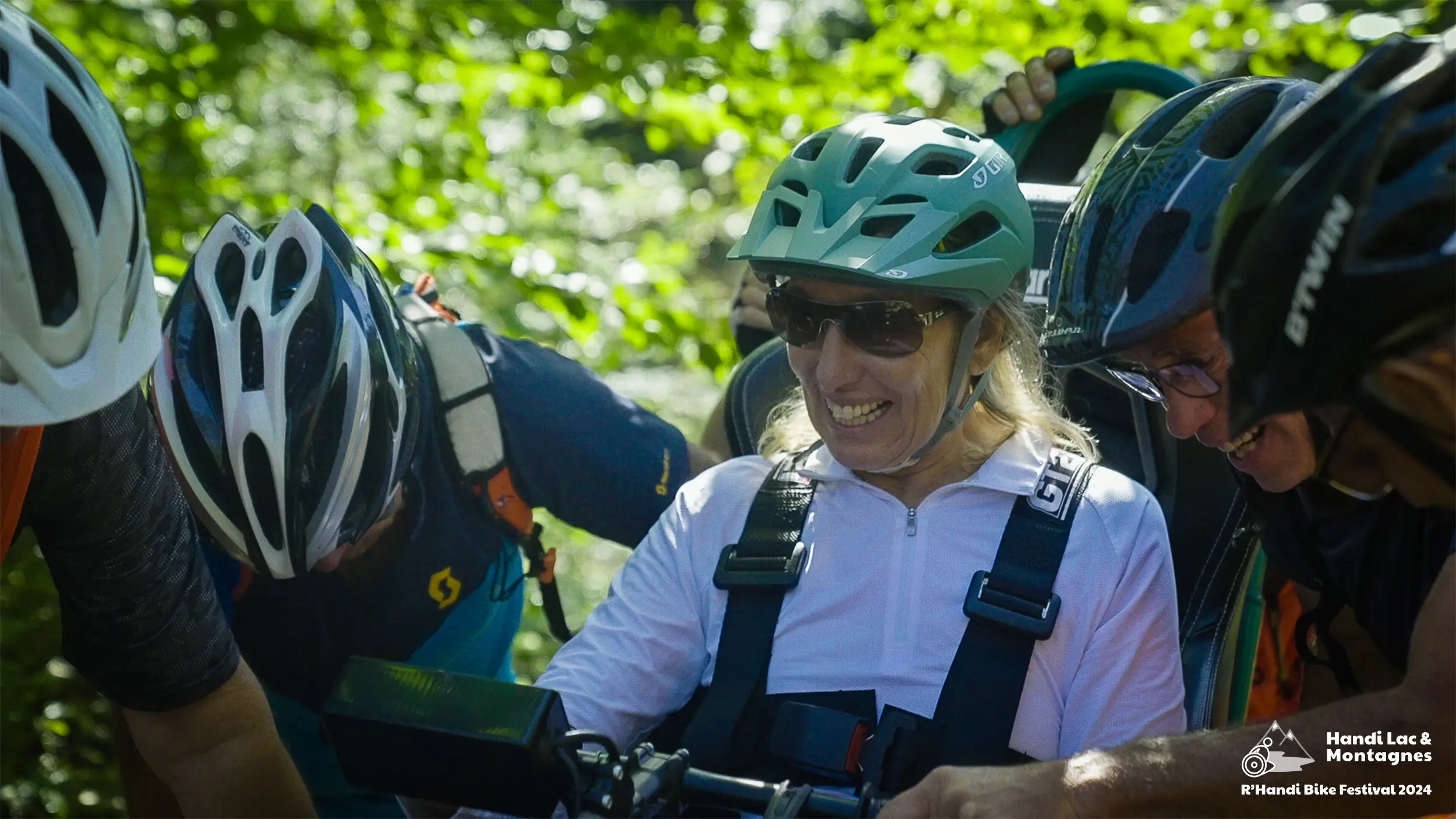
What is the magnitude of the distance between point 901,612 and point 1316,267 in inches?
51.8

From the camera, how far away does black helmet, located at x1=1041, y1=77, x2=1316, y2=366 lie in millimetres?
2064

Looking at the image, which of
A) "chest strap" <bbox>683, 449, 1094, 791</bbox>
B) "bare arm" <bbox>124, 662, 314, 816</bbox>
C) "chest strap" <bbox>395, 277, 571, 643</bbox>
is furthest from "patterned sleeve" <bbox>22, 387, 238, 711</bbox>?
"chest strap" <bbox>683, 449, 1094, 791</bbox>

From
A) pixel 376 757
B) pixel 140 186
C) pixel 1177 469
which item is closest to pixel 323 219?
pixel 140 186

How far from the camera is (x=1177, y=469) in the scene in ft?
9.93

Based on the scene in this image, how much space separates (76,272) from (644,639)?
1.24 meters

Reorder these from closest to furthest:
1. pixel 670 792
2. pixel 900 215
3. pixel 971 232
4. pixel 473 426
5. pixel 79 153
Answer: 1. pixel 670 792
2. pixel 79 153
3. pixel 900 215
4. pixel 971 232
5. pixel 473 426

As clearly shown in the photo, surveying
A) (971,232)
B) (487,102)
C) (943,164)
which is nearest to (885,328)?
(971,232)

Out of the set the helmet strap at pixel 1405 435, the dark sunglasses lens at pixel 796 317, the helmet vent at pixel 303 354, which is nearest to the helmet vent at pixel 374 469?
the helmet vent at pixel 303 354

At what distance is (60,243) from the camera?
1.98 meters

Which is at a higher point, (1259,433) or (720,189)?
(720,189)

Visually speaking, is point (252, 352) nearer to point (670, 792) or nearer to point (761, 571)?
point (761, 571)

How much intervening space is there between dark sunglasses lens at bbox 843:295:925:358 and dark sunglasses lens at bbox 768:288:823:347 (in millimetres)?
71

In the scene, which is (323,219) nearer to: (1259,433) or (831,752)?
(831,752)

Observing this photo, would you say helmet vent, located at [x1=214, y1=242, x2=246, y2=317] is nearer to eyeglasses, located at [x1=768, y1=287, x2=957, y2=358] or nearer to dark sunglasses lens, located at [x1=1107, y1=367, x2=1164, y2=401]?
eyeglasses, located at [x1=768, y1=287, x2=957, y2=358]
